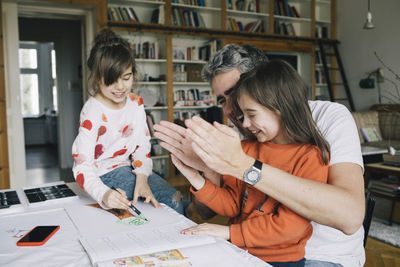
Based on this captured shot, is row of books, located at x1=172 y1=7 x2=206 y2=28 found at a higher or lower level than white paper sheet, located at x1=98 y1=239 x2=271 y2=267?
higher

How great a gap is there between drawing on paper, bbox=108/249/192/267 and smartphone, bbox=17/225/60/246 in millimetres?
298

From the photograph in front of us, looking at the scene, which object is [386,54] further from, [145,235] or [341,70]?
[145,235]

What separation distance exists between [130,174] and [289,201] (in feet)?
3.01

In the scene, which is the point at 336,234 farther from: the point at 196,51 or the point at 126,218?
the point at 196,51

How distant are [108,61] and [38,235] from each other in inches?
33.4

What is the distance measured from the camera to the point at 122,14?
16.5 ft

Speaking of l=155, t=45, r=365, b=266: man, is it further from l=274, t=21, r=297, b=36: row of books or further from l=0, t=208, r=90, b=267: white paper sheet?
l=274, t=21, r=297, b=36: row of books

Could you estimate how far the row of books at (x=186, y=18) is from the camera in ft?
17.5

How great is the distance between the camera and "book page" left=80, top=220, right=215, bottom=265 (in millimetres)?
857

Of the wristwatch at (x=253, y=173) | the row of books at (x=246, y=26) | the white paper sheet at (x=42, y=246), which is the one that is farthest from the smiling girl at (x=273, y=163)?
the row of books at (x=246, y=26)

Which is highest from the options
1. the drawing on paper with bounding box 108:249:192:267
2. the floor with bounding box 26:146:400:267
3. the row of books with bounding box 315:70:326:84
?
the row of books with bounding box 315:70:326:84

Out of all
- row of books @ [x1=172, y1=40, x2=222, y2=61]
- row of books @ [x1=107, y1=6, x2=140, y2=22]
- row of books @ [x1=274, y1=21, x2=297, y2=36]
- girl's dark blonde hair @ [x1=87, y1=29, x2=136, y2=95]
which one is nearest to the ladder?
row of books @ [x1=274, y1=21, x2=297, y2=36]

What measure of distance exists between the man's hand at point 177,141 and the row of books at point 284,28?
5.60 meters

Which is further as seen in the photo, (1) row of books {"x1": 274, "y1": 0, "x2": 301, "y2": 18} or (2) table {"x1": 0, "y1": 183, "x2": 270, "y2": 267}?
(1) row of books {"x1": 274, "y1": 0, "x2": 301, "y2": 18}
